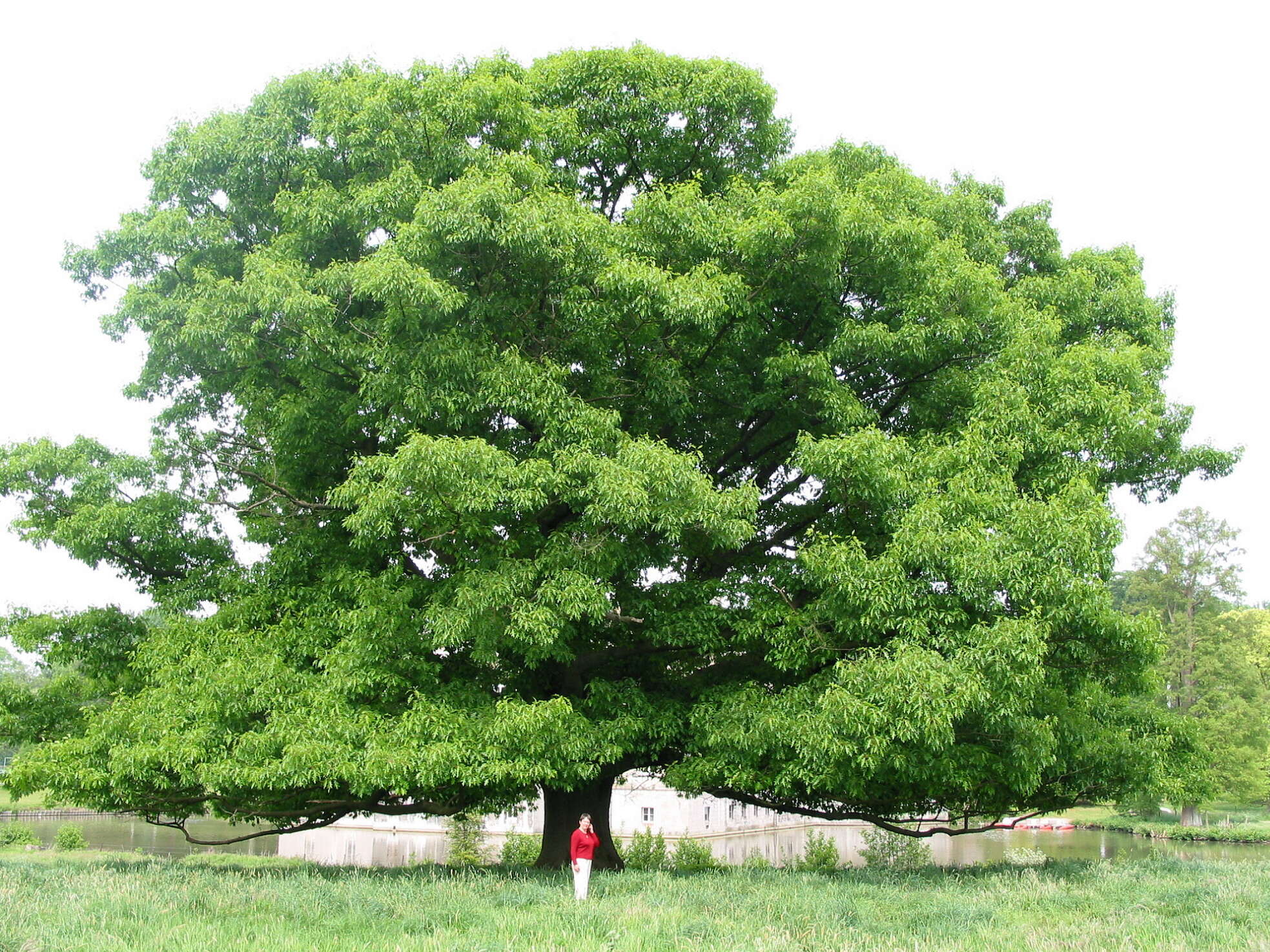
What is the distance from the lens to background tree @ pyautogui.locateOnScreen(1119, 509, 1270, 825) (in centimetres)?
3859

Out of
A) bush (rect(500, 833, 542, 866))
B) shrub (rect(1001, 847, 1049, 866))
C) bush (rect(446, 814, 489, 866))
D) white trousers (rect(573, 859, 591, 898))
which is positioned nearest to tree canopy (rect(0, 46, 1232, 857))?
white trousers (rect(573, 859, 591, 898))

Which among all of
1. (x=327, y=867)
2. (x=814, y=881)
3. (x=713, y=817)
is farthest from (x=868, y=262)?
(x=713, y=817)

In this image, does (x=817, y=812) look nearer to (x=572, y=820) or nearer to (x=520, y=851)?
(x=572, y=820)

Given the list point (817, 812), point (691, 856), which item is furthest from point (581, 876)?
point (691, 856)

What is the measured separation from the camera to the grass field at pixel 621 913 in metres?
7.07

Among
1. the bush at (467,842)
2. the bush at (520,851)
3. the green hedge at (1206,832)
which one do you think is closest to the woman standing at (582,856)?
the bush at (520,851)

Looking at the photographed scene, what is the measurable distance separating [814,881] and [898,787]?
2.52 m

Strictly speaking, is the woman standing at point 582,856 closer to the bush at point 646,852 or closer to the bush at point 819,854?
the bush at point 646,852

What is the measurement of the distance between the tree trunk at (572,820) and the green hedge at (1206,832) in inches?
1411

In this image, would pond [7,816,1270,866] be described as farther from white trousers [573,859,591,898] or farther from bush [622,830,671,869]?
white trousers [573,859,591,898]

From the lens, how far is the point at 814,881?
36.6ft

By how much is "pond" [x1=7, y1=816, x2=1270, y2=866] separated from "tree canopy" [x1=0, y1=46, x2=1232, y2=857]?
20.0 m

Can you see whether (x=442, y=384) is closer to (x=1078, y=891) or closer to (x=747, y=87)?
(x=747, y=87)

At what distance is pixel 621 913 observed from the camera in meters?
8.33
